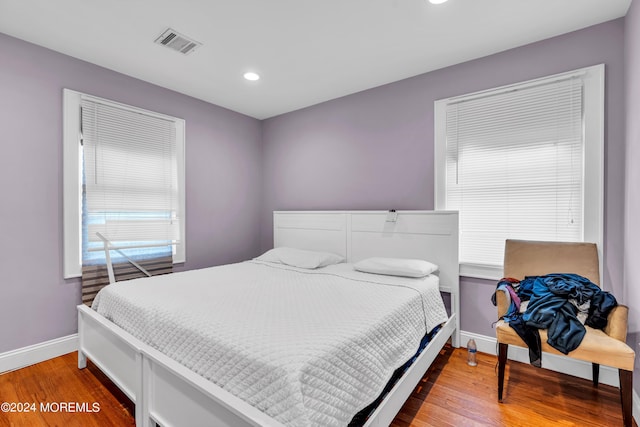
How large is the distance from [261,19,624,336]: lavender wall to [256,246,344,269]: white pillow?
666mm

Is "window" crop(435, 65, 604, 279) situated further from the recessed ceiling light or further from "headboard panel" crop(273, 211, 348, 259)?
the recessed ceiling light

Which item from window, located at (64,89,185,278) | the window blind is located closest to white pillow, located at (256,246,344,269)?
window, located at (64,89,185,278)

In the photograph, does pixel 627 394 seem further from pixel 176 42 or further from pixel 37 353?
pixel 37 353

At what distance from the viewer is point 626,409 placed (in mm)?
1572

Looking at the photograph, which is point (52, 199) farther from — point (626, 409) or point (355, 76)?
point (626, 409)

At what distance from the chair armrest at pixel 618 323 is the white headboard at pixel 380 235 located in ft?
3.26

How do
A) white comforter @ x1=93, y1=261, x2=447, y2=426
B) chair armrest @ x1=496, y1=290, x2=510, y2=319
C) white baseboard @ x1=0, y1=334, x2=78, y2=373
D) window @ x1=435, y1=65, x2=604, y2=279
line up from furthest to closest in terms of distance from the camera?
white baseboard @ x1=0, y1=334, x2=78, y2=373 → window @ x1=435, y1=65, x2=604, y2=279 → chair armrest @ x1=496, y1=290, x2=510, y2=319 → white comforter @ x1=93, y1=261, x2=447, y2=426

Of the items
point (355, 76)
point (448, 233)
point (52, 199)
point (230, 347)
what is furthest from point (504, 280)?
point (52, 199)

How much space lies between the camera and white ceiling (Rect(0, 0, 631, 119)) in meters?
1.97

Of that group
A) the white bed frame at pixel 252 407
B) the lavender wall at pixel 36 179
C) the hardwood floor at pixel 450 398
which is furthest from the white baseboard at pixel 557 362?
the lavender wall at pixel 36 179

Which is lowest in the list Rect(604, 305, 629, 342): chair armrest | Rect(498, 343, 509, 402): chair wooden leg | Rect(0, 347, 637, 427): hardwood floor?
Rect(0, 347, 637, 427): hardwood floor

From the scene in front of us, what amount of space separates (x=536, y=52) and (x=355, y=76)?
1.47m

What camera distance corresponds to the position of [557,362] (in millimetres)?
2271

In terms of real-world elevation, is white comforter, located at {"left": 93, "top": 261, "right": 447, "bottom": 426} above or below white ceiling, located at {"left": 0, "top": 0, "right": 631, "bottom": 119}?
below
